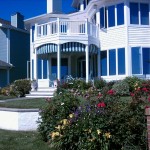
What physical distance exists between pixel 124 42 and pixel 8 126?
11125 millimetres

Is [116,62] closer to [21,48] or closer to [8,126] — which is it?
[8,126]

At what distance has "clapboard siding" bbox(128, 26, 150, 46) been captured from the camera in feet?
68.4

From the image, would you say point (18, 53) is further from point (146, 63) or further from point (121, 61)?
point (146, 63)

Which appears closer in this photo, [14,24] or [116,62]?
[116,62]

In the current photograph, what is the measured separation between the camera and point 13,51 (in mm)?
30812

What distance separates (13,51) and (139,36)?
14193 mm

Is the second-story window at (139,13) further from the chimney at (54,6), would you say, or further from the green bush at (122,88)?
the chimney at (54,6)

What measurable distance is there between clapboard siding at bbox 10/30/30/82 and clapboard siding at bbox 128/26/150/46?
1371 cm

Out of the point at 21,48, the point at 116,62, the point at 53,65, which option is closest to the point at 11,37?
the point at 21,48

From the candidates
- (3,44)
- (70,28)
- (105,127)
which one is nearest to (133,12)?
(70,28)

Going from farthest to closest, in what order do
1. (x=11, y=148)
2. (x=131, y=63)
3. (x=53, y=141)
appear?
(x=131, y=63), (x=11, y=148), (x=53, y=141)

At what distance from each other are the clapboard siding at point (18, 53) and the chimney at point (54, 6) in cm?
468

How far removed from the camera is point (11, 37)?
3073 cm

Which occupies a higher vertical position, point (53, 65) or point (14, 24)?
point (14, 24)
